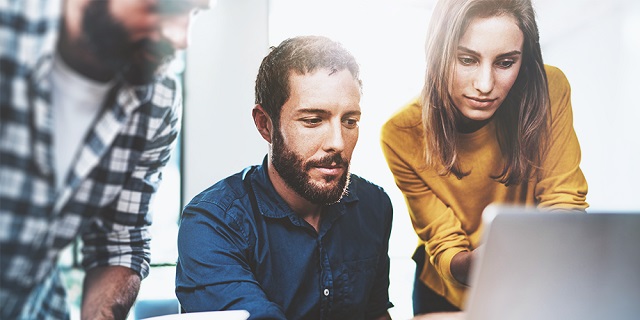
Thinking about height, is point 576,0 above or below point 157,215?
above

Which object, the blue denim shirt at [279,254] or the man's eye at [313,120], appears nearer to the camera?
the blue denim shirt at [279,254]

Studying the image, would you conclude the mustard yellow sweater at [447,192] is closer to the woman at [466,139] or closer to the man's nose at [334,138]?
the woman at [466,139]

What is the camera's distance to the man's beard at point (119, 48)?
1.06m

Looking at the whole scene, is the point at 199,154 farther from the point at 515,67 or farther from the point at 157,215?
the point at 515,67

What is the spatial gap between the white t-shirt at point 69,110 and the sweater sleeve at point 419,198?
3.23 feet

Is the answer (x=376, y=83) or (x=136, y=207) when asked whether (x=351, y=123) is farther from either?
(x=136, y=207)

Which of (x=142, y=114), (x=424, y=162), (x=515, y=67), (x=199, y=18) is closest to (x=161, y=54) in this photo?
(x=142, y=114)

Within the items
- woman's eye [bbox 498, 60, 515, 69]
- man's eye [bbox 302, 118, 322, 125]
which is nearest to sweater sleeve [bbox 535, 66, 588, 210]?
woman's eye [bbox 498, 60, 515, 69]

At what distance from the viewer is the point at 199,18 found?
1.54 m

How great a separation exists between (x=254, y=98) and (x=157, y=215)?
429 millimetres

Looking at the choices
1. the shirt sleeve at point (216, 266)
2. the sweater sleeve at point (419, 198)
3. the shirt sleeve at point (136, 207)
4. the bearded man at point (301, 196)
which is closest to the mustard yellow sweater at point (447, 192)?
the sweater sleeve at point (419, 198)

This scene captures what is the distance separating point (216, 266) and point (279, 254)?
253mm

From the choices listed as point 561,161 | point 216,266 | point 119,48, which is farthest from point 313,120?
point 561,161

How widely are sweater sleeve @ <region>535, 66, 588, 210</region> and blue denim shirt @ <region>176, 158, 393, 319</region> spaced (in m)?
0.54
